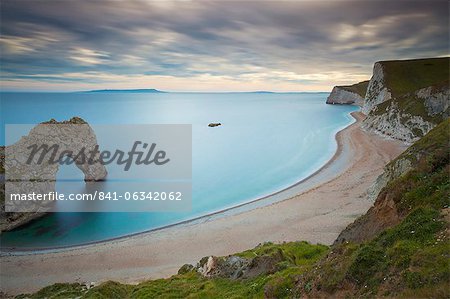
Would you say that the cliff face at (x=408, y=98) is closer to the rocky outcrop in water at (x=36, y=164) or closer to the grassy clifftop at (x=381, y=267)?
the grassy clifftop at (x=381, y=267)

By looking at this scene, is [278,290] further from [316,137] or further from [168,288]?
[316,137]

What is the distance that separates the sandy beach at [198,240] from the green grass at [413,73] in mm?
67544

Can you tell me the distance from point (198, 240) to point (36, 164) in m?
23.1

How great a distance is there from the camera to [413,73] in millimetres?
102875

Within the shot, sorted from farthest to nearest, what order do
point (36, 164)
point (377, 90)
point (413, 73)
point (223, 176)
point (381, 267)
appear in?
point (377, 90), point (413, 73), point (223, 176), point (36, 164), point (381, 267)

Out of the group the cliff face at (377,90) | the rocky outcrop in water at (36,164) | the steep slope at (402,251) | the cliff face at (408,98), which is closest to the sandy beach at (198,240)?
the rocky outcrop in water at (36,164)

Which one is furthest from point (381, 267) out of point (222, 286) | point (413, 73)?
point (413, 73)

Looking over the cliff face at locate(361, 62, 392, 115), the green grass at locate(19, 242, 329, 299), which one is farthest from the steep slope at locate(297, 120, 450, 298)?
the cliff face at locate(361, 62, 392, 115)

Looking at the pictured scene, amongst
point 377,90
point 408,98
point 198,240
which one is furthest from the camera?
point 377,90

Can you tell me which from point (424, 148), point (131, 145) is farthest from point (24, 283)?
point (131, 145)

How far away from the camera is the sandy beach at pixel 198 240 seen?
84.4 ft

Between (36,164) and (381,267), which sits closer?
(381,267)

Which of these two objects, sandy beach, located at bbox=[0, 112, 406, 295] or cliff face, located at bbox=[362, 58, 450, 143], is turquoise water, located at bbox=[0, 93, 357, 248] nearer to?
sandy beach, located at bbox=[0, 112, 406, 295]

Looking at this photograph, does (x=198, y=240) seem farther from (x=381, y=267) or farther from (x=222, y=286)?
(x=381, y=267)
